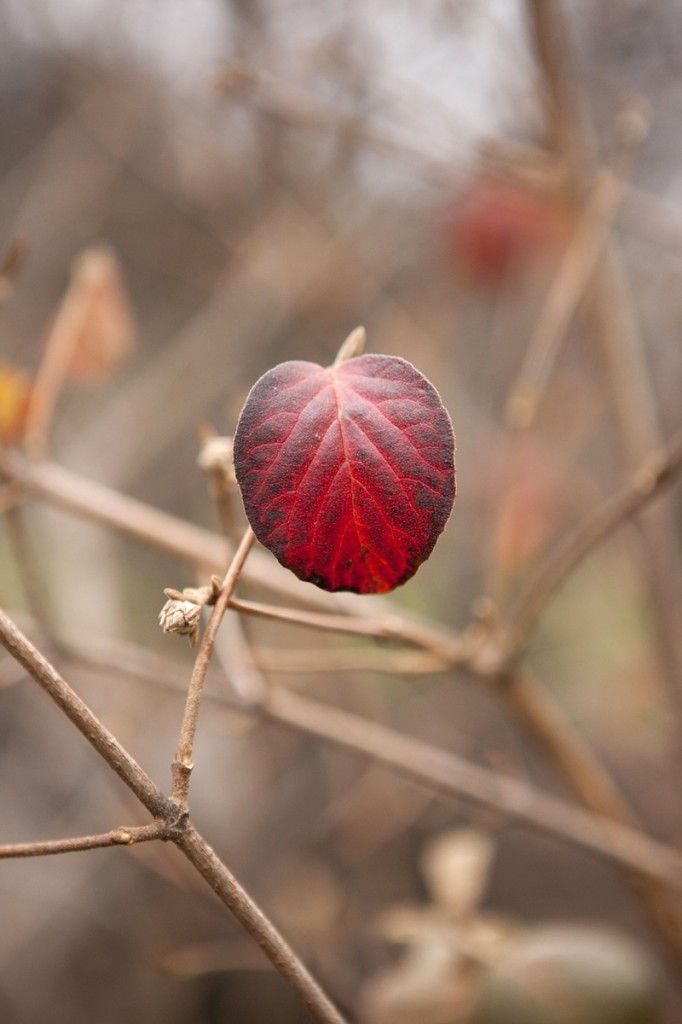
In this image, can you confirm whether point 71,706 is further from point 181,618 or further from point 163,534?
point 163,534

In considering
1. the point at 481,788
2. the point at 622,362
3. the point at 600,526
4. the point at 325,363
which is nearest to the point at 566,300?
the point at 600,526

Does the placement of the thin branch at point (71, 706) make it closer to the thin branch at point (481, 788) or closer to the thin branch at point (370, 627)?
the thin branch at point (370, 627)

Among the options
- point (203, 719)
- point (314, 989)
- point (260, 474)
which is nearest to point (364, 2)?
point (203, 719)

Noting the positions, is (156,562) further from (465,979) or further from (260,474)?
(260,474)

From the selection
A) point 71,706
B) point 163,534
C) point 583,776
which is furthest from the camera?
point 583,776

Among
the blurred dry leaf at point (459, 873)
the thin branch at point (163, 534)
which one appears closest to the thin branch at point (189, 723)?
the thin branch at point (163, 534)

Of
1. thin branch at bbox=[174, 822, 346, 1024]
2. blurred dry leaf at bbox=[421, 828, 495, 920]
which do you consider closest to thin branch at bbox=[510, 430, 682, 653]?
blurred dry leaf at bbox=[421, 828, 495, 920]

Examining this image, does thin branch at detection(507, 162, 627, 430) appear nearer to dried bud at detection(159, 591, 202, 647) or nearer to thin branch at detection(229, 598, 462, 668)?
thin branch at detection(229, 598, 462, 668)
